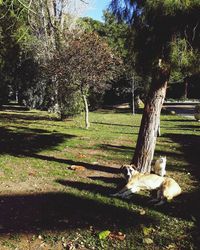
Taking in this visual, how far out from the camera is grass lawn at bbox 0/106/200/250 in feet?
19.7

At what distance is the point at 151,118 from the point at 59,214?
3.67 meters

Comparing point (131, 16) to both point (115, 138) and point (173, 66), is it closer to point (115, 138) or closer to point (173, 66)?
point (173, 66)

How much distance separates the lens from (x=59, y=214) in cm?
694

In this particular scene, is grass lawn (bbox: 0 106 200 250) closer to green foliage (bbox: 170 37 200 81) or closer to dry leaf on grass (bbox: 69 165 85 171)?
dry leaf on grass (bbox: 69 165 85 171)

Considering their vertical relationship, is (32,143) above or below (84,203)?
above

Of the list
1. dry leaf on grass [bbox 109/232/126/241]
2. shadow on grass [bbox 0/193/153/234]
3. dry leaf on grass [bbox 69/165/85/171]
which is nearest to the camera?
dry leaf on grass [bbox 109/232/126/241]

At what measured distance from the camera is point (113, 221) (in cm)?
666

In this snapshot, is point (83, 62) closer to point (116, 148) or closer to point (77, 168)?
point (116, 148)

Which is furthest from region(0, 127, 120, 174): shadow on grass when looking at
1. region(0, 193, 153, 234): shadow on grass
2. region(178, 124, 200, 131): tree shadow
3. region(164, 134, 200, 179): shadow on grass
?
region(178, 124, 200, 131): tree shadow

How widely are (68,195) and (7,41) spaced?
17.1 m

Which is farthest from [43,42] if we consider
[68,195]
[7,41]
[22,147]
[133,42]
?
[68,195]

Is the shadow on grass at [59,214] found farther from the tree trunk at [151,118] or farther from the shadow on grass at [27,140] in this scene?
the shadow on grass at [27,140]

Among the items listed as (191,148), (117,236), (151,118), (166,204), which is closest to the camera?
(117,236)

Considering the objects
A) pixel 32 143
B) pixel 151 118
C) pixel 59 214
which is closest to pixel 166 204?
pixel 59 214
